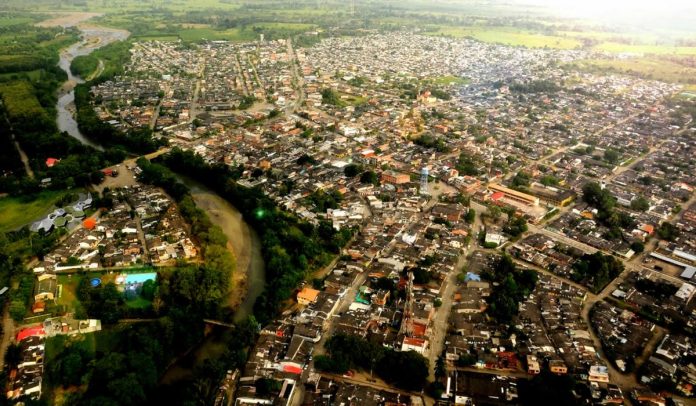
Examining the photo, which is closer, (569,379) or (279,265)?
(569,379)

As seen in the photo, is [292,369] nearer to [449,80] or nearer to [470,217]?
[470,217]

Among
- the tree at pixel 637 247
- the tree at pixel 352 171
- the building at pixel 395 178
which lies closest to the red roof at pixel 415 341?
the tree at pixel 637 247

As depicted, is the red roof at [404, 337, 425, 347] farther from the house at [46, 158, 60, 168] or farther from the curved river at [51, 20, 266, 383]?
the house at [46, 158, 60, 168]

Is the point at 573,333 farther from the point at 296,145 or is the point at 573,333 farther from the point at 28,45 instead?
the point at 28,45

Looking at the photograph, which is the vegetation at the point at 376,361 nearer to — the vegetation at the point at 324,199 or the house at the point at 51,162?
the vegetation at the point at 324,199

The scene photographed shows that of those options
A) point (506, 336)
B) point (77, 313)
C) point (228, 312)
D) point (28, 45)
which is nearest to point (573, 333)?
point (506, 336)

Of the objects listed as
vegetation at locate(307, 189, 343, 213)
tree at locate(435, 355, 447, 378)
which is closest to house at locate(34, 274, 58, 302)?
vegetation at locate(307, 189, 343, 213)
